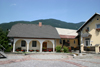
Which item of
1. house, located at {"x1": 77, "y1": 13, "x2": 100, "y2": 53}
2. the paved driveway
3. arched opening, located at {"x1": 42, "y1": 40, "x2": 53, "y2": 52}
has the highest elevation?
house, located at {"x1": 77, "y1": 13, "x2": 100, "y2": 53}

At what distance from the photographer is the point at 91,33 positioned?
804 inches

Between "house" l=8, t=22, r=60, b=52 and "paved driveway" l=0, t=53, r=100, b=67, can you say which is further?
"house" l=8, t=22, r=60, b=52

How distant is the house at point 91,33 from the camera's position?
19422mm

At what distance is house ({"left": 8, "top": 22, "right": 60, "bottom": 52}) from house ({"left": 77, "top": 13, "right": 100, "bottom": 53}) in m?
5.50

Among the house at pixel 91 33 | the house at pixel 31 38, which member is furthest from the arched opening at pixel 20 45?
the house at pixel 91 33

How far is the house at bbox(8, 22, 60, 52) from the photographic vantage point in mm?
20812

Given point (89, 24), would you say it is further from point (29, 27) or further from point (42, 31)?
point (29, 27)

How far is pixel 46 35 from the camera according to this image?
74.9 ft

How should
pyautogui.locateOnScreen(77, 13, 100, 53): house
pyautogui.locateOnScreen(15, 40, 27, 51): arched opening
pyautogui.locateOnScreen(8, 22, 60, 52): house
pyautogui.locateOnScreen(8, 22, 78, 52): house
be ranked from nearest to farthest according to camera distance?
pyautogui.locateOnScreen(77, 13, 100, 53): house
pyautogui.locateOnScreen(8, 22, 60, 52): house
pyautogui.locateOnScreen(8, 22, 78, 52): house
pyautogui.locateOnScreen(15, 40, 27, 51): arched opening

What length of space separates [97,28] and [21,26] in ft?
53.3

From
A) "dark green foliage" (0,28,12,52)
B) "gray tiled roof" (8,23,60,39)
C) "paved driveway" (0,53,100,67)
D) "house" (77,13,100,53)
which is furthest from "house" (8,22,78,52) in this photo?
"paved driveway" (0,53,100,67)

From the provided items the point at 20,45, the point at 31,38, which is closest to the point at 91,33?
the point at 31,38

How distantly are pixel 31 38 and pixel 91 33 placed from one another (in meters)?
11.9

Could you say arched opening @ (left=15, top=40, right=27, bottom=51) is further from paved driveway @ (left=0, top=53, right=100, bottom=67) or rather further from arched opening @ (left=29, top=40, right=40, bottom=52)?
paved driveway @ (left=0, top=53, right=100, bottom=67)
